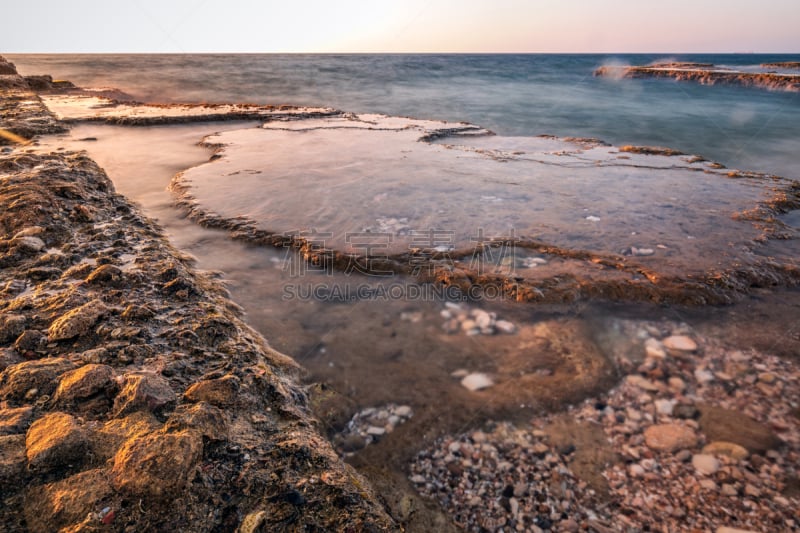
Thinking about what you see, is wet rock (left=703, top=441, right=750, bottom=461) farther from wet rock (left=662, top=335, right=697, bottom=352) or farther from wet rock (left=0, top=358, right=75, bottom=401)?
wet rock (left=0, top=358, right=75, bottom=401)

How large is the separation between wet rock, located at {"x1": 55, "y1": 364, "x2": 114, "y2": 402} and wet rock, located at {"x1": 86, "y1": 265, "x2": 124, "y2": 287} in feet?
2.73

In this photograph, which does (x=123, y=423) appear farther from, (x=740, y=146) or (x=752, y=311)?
(x=740, y=146)

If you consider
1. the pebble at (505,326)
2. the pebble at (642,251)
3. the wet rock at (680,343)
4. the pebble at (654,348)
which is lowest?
the pebble at (654,348)

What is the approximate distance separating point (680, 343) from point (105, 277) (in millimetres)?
3142

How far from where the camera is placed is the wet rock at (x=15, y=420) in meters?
1.00

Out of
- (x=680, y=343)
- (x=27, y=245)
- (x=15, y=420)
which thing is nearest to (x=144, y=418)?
(x=15, y=420)

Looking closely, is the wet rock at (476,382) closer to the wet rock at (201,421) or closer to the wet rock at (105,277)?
the wet rock at (201,421)

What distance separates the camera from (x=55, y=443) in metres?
0.96

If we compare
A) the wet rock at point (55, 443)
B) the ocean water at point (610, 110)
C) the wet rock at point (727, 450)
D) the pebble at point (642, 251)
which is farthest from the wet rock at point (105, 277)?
the ocean water at point (610, 110)

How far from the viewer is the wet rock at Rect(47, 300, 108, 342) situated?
1452 millimetres

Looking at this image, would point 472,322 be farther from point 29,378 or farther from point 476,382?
point 29,378

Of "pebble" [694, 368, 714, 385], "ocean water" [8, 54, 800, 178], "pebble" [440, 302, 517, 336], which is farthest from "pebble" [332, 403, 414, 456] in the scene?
"ocean water" [8, 54, 800, 178]

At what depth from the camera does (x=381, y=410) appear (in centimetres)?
181

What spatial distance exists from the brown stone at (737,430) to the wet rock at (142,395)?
2130 millimetres
